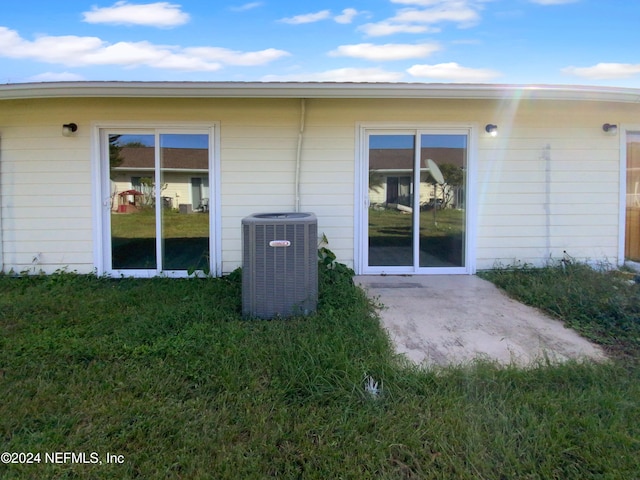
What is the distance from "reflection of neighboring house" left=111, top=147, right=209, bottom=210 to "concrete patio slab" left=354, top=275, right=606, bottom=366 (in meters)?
2.36

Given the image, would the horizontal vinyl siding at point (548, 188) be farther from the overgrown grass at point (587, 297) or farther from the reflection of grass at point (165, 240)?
the reflection of grass at point (165, 240)

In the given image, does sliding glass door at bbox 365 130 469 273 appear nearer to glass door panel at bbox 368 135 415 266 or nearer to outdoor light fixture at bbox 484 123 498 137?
glass door panel at bbox 368 135 415 266

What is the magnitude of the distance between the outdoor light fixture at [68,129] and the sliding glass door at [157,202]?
355mm

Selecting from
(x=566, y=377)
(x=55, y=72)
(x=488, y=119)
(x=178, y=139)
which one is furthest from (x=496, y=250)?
(x=55, y=72)

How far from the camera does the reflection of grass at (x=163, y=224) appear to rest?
485 cm

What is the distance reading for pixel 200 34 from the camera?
720 centimetres

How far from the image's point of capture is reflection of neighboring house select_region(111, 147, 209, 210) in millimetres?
4789

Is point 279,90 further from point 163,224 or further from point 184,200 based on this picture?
point 163,224

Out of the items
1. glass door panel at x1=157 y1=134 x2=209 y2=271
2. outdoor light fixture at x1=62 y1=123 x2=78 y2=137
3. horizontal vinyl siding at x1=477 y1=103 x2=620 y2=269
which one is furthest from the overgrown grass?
outdoor light fixture at x1=62 y1=123 x2=78 y2=137

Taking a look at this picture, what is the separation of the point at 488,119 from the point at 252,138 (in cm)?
294

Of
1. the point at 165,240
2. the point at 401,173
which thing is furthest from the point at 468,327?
the point at 165,240

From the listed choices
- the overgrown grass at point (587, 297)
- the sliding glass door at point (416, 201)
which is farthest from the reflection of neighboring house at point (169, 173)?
the overgrown grass at point (587, 297)

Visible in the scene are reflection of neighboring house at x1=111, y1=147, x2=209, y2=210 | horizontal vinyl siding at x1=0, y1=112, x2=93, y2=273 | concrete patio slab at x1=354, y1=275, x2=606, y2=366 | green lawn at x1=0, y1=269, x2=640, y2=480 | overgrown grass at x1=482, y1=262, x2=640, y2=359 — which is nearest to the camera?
green lawn at x1=0, y1=269, x2=640, y2=480

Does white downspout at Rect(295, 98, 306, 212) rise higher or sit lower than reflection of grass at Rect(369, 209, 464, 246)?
higher
